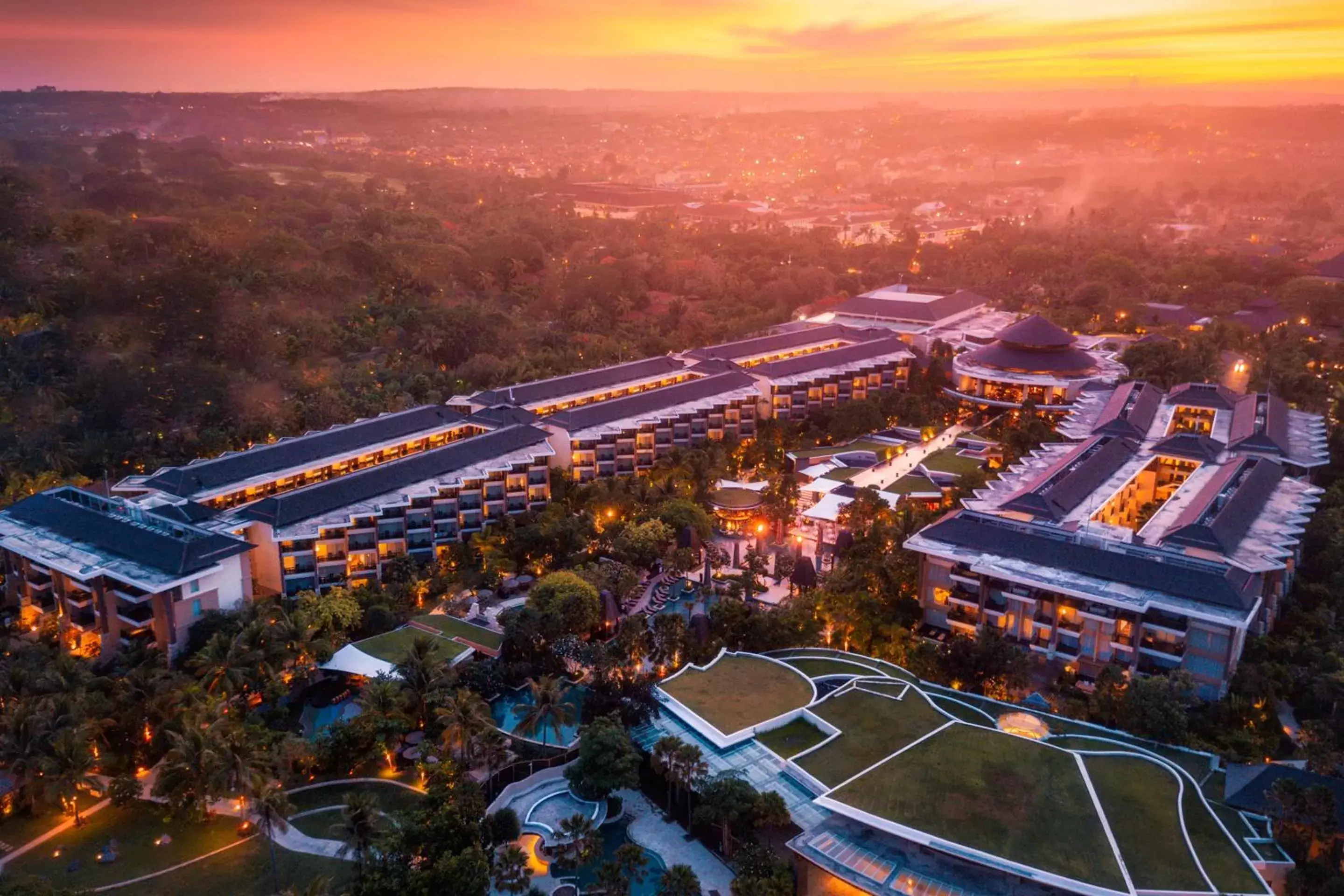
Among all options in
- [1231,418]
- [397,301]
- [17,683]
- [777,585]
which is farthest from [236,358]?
[1231,418]

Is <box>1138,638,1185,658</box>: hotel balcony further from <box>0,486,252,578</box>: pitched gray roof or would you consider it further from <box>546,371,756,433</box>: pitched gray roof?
<box>0,486,252,578</box>: pitched gray roof

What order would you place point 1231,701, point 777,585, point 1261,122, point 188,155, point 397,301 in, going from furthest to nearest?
point 1261,122 < point 188,155 < point 397,301 < point 777,585 < point 1231,701

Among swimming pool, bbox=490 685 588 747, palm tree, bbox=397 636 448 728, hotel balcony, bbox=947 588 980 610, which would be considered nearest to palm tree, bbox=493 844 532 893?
swimming pool, bbox=490 685 588 747

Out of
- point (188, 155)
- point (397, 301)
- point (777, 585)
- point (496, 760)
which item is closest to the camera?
point (496, 760)

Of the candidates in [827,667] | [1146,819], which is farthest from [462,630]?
[1146,819]

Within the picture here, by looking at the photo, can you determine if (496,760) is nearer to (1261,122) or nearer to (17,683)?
(17,683)

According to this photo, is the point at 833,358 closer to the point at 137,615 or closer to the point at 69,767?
the point at 137,615
